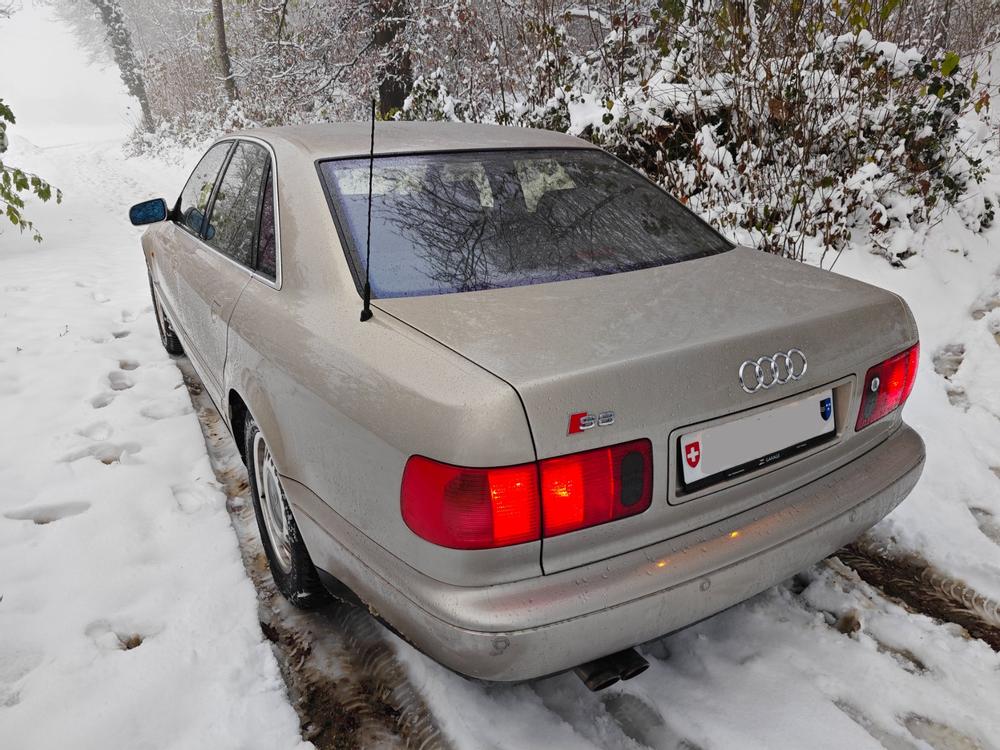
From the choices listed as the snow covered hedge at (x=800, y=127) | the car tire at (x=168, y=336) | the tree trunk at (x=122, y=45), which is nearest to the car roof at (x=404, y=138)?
the car tire at (x=168, y=336)

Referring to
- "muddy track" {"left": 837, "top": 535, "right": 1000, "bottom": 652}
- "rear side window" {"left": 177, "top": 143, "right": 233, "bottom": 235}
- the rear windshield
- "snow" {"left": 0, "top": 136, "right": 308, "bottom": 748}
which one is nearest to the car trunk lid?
the rear windshield

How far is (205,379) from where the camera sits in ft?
10.6

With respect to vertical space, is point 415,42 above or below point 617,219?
above

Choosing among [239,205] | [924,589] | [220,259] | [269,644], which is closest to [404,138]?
[239,205]

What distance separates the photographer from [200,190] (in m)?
3.49

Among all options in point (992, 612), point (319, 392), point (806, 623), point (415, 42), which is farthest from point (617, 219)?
point (415, 42)

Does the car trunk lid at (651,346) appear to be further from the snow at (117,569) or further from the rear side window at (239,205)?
the snow at (117,569)

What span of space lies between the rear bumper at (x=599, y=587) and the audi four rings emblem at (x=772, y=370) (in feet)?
1.06

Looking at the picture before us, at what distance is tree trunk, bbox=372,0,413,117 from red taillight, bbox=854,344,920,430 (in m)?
9.06

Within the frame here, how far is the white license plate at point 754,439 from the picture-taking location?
1.60 metres

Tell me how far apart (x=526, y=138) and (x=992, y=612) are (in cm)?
224

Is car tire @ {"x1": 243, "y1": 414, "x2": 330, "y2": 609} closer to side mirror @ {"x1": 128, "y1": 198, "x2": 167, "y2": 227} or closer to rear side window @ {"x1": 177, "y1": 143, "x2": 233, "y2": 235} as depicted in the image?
rear side window @ {"x1": 177, "y1": 143, "x2": 233, "y2": 235}

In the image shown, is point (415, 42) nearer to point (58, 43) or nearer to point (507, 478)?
point (507, 478)

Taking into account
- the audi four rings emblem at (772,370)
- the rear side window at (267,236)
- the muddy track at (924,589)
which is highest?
the rear side window at (267,236)
